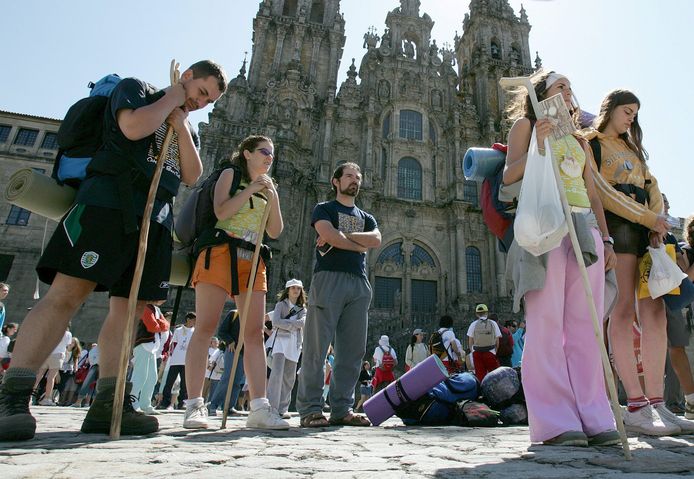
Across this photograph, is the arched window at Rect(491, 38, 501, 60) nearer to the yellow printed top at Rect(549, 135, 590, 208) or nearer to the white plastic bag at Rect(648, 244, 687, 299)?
the white plastic bag at Rect(648, 244, 687, 299)

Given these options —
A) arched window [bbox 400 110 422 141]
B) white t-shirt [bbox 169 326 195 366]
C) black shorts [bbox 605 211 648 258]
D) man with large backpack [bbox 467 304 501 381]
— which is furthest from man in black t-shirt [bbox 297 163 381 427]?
arched window [bbox 400 110 422 141]

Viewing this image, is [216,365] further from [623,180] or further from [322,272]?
[623,180]

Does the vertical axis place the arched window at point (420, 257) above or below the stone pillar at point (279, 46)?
below

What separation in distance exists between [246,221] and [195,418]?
167cm

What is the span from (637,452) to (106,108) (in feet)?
12.5

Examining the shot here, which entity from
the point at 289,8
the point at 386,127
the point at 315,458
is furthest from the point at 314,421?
the point at 289,8

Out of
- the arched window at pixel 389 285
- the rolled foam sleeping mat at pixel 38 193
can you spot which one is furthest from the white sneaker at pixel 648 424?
the arched window at pixel 389 285

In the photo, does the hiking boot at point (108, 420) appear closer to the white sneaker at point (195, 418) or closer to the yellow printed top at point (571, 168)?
the white sneaker at point (195, 418)

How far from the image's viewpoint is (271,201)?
3854 millimetres

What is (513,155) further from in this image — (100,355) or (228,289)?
(100,355)

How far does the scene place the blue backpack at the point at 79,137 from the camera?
2.83 meters

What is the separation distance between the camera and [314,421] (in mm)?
3801

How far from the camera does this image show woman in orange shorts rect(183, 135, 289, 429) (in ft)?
11.3

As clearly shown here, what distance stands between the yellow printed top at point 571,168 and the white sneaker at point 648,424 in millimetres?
1691
